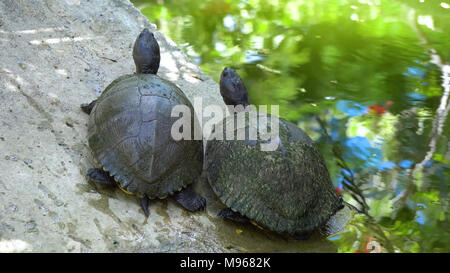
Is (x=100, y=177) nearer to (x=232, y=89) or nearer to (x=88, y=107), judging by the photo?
(x=88, y=107)

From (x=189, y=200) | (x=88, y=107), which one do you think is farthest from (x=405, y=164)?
(x=88, y=107)

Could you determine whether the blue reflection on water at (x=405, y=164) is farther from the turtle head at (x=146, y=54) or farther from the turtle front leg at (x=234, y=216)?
the turtle head at (x=146, y=54)

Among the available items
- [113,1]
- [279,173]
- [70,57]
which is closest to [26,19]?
[70,57]

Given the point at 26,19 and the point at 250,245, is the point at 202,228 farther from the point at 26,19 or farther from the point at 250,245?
the point at 26,19

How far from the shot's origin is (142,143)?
9.77ft

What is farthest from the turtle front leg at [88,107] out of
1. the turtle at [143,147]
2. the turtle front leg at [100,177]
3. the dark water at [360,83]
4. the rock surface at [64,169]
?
the dark water at [360,83]

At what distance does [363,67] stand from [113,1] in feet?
10.5

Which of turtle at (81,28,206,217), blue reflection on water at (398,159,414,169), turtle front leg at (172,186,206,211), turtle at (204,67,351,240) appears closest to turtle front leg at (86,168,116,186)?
turtle at (81,28,206,217)

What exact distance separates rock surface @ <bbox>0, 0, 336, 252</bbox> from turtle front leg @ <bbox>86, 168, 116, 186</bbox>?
0.23 ft

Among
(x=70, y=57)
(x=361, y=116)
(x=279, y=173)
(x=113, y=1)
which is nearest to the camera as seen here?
(x=279, y=173)

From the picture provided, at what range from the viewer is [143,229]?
114 inches

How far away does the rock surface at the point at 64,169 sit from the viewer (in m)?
2.70

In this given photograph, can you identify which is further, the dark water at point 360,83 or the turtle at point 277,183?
the dark water at point 360,83

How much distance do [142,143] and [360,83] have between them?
129 inches
